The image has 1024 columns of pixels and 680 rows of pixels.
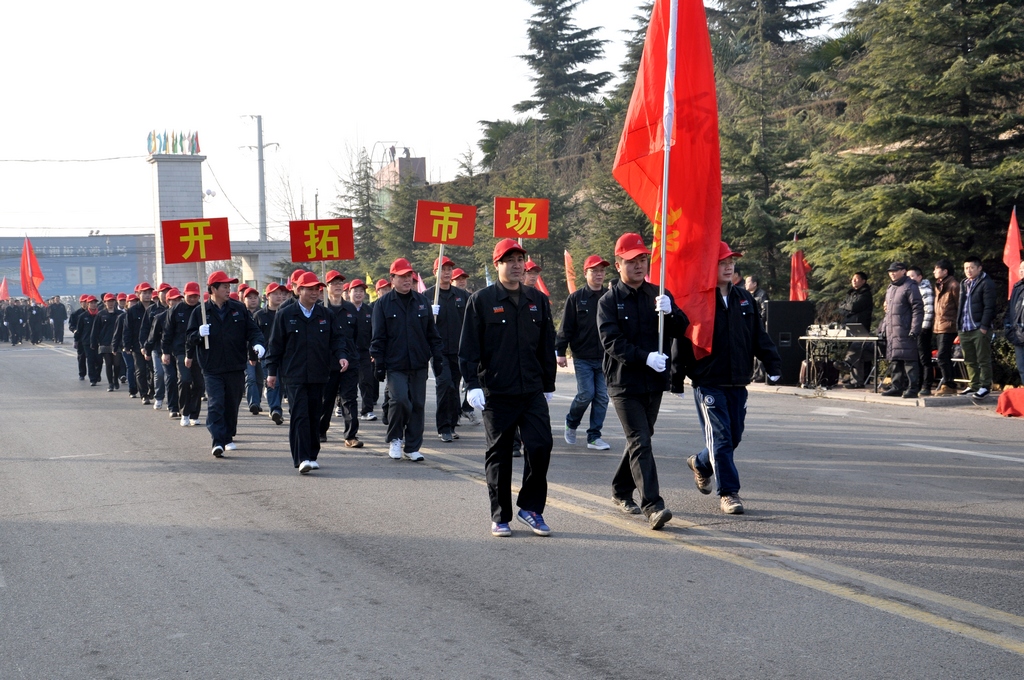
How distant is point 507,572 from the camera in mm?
6246

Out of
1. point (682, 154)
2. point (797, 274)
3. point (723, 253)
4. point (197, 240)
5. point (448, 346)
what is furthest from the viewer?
point (797, 274)

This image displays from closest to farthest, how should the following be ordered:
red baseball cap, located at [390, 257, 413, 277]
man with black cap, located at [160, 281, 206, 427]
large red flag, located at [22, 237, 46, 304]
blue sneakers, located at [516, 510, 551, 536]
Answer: blue sneakers, located at [516, 510, 551, 536]
red baseball cap, located at [390, 257, 413, 277]
man with black cap, located at [160, 281, 206, 427]
large red flag, located at [22, 237, 46, 304]

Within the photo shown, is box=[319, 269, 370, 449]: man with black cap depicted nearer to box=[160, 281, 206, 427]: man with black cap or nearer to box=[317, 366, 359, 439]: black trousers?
box=[317, 366, 359, 439]: black trousers

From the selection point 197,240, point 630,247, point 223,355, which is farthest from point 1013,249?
point 197,240

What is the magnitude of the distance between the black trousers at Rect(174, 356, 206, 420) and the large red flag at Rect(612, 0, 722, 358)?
7889 mm

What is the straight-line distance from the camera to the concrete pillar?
59.1 meters

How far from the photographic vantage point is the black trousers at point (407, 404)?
1087 centimetres

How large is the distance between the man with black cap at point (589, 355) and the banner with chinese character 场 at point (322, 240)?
4.25 m

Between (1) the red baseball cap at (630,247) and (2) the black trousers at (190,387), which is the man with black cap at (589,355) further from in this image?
(2) the black trousers at (190,387)

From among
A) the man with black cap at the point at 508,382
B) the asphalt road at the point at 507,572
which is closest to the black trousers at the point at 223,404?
the asphalt road at the point at 507,572

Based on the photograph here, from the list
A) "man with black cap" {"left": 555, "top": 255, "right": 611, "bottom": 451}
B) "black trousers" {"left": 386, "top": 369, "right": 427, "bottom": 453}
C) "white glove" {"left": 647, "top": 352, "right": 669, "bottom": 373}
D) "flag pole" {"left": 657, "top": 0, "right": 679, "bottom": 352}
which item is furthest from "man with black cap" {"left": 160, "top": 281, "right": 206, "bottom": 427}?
"white glove" {"left": 647, "top": 352, "right": 669, "bottom": 373}

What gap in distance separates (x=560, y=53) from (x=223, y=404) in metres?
46.2

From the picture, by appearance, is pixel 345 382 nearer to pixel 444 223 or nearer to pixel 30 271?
pixel 444 223

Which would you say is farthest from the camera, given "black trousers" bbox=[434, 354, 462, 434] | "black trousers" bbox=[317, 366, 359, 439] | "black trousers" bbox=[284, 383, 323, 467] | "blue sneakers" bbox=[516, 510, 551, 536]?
"black trousers" bbox=[434, 354, 462, 434]
